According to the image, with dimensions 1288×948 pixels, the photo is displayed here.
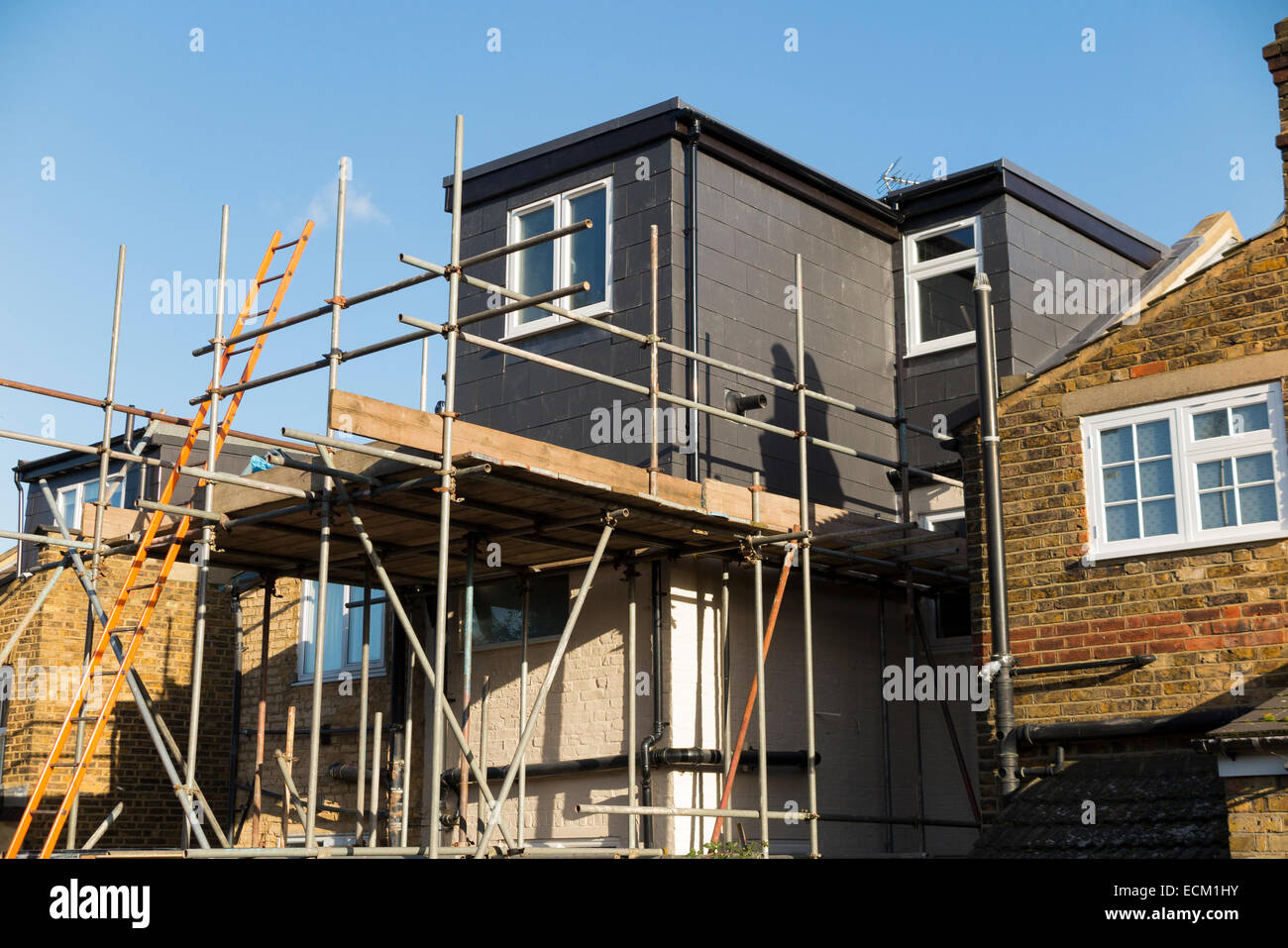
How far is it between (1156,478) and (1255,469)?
2.50 feet

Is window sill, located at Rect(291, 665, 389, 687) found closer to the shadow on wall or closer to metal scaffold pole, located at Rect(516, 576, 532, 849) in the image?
metal scaffold pole, located at Rect(516, 576, 532, 849)

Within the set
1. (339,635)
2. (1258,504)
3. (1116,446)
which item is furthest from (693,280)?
(339,635)

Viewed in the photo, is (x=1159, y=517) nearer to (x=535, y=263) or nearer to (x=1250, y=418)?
(x=1250, y=418)

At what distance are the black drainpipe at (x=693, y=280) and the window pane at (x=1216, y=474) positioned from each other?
4.50 m

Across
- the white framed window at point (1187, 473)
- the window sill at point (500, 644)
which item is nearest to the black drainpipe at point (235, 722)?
the window sill at point (500, 644)

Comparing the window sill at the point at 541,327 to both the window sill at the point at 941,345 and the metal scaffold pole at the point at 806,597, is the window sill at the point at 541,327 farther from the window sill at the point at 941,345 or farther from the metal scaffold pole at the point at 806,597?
the window sill at the point at 941,345

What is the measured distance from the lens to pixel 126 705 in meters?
17.0

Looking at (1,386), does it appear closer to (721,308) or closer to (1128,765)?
(721,308)

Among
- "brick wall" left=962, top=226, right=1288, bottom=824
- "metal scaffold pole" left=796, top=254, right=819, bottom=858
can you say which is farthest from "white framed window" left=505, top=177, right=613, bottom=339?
"brick wall" left=962, top=226, right=1288, bottom=824

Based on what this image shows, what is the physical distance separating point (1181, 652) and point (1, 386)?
10157 millimetres

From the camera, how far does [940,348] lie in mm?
16016
